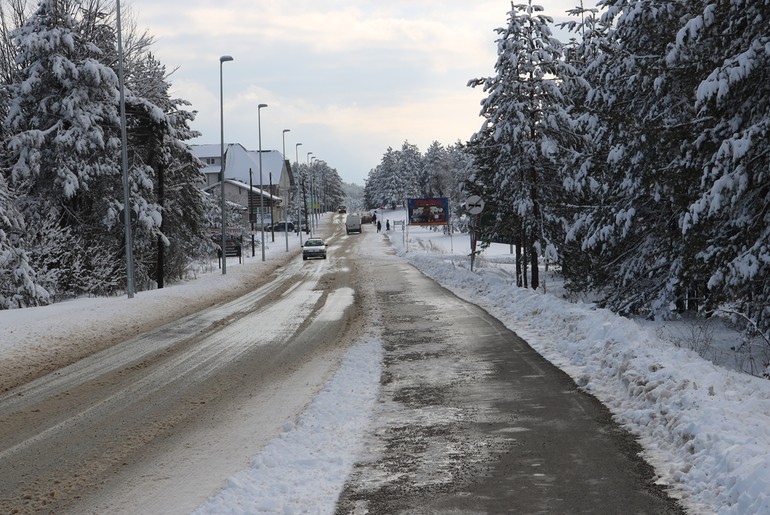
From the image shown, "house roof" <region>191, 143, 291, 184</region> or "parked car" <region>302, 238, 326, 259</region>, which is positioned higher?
"house roof" <region>191, 143, 291, 184</region>

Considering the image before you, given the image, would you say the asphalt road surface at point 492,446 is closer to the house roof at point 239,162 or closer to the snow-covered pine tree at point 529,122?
the snow-covered pine tree at point 529,122

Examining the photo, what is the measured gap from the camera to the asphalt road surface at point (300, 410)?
5.69m

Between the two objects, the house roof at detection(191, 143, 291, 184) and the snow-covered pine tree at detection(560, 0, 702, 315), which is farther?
the house roof at detection(191, 143, 291, 184)

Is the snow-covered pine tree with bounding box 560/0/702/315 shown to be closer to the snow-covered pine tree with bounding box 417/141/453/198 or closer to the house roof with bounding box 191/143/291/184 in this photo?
the house roof with bounding box 191/143/291/184

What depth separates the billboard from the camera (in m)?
75.9

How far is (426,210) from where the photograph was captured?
76.9m

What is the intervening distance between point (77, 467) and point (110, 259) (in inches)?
911

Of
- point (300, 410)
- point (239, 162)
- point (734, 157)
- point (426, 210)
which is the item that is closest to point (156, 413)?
point (300, 410)

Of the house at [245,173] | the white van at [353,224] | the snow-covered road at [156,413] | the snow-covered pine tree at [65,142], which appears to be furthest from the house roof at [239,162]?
the snow-covered road at [156,413]

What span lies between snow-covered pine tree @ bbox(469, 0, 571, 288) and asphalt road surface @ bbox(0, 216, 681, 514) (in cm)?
1125

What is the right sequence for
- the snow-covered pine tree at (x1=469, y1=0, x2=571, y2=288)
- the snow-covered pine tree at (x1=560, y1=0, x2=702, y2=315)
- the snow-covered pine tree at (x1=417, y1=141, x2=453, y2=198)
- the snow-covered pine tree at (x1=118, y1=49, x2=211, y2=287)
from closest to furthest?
the snow-covered pine tree at (x1=560, y1=0, x2=702, y2=315), the snow-covered pine tree at (x1=469, y1=0, x2=571, y2=288), the snow-covered pine tree at (x1=118, y1=49, x2=211, y2=287), the snow-covered pine tree at (x1=417, y1=141, x2=453, y2=198)

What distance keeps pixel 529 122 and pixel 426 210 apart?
51.4 metres

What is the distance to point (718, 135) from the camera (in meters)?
13.3

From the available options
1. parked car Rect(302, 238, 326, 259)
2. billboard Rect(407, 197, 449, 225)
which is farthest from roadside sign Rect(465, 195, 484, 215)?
billboard Rect(407, 197, 449, 225)
